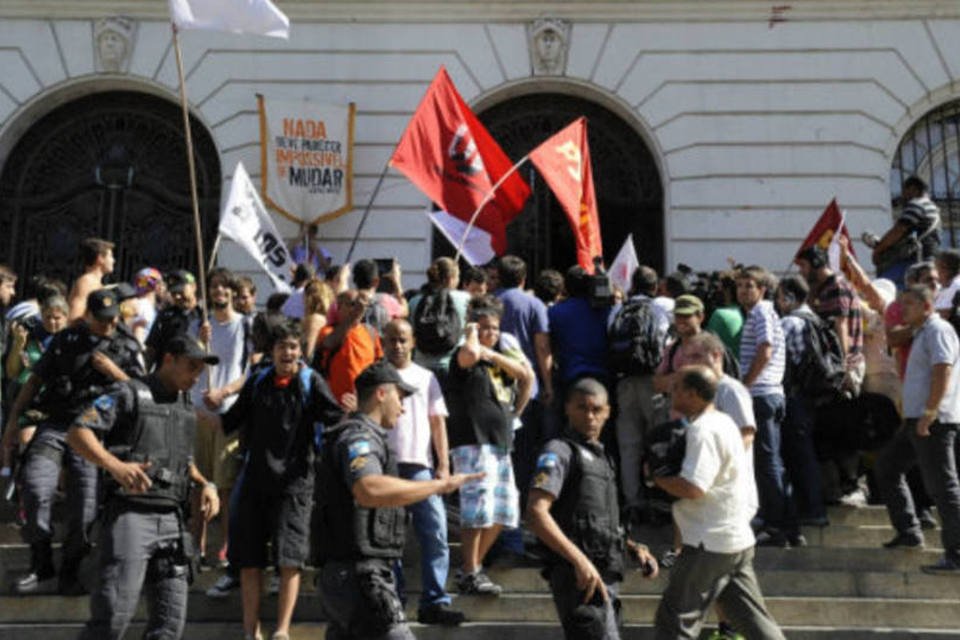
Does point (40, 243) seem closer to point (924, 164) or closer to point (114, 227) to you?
point (114, 227)

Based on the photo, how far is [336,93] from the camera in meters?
15.4

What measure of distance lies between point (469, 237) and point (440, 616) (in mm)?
5307

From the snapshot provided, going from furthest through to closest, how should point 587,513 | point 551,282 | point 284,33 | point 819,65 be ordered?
point 819,65, point 284,33, point 551,282, point 587,513

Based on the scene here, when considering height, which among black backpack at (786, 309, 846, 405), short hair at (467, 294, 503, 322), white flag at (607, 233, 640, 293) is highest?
white flag at (607, 233, 640, 293)

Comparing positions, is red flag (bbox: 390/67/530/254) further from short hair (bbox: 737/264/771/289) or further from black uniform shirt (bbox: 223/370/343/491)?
black uniform shirt (bbox: 223/370/343/491)

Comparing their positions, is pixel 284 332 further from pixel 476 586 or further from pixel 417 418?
pixel 476 586

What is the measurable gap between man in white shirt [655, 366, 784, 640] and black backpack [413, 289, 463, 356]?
8.08 feet

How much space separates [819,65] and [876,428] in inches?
329

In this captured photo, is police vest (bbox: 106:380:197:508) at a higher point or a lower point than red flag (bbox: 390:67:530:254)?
lower

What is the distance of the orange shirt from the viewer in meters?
7.46

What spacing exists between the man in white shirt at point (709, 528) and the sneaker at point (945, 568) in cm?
224

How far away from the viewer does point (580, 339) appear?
836cm

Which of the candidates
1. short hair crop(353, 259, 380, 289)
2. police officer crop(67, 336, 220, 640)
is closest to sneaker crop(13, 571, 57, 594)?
police officer crop(67, 336, 220, 640)

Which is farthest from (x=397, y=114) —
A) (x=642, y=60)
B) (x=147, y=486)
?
(x=147, y=486)
